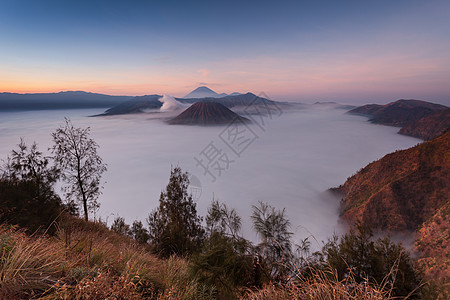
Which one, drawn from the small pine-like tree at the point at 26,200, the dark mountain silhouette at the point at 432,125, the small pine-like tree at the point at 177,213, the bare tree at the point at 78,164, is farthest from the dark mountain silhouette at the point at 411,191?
the dark mountain silhouette at the point at 432,125

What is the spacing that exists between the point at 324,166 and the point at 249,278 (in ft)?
686

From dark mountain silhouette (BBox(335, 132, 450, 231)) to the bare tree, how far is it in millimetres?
60569

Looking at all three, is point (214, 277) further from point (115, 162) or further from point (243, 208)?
point (115, 162)

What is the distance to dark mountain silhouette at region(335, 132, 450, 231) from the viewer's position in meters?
56.9

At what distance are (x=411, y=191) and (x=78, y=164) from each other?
84495mm

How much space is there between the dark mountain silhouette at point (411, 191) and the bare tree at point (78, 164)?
6057 cm

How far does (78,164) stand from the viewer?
60.2 feet

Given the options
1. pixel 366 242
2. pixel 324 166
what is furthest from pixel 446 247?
pixel 324 166

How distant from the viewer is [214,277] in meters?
5.16

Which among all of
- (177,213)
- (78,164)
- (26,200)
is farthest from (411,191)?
(26,200)

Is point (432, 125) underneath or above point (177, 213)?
above

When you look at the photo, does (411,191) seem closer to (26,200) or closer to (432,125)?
(26,200)

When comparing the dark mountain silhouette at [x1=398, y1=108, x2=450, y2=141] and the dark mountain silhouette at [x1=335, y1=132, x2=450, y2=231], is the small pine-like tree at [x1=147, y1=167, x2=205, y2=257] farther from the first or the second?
the dark mountain silhouette at [x1=398, y1=108, x2=450, y2=141]

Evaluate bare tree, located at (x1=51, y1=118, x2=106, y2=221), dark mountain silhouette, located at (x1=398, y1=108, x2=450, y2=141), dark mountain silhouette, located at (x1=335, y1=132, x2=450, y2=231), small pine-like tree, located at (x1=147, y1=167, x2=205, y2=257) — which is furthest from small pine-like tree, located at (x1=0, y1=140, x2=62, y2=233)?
dark mountain silhouette, located at (x1=398, y1=108, x2=450, y2=141)
